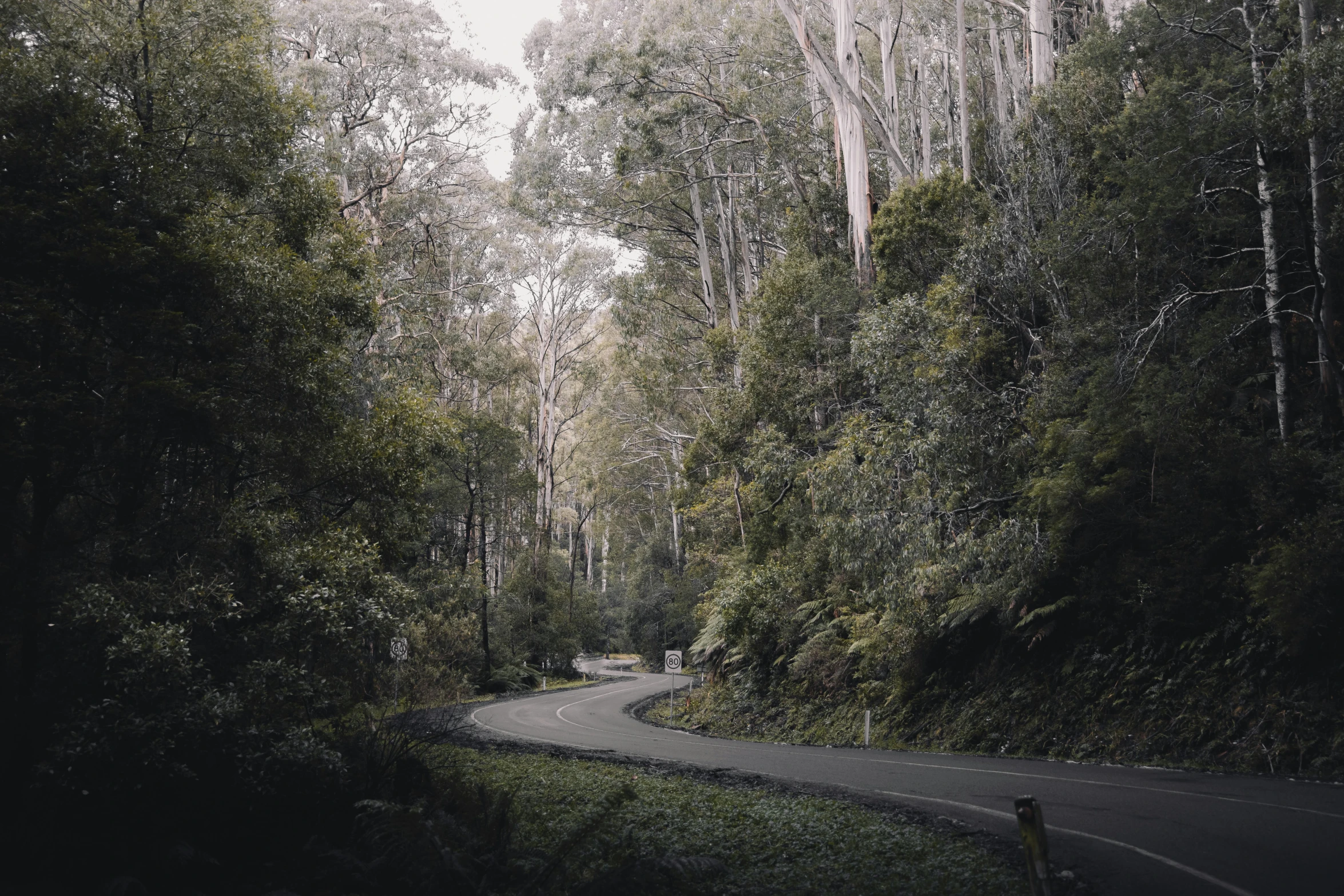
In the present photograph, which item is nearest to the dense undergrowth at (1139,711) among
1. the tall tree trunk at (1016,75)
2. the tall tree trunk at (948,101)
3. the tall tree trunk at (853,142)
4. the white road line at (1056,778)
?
the white road line at (1056,778)

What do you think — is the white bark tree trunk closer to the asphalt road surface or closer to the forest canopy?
the forest canopy

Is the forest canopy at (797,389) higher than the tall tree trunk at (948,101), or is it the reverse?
the tall tree trunk at (948,101)

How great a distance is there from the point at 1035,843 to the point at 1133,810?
12.9 feet

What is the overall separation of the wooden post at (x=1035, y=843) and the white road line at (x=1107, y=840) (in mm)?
1506

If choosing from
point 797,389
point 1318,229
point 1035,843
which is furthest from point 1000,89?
point 1035,843

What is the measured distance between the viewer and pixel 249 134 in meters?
11.4

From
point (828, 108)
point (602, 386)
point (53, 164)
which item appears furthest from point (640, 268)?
point (53, 164)

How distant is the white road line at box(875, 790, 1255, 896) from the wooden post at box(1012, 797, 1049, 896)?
1.51 meters

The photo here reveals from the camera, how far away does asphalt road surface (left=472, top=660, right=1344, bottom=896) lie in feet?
19.2

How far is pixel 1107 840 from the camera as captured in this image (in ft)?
22.9

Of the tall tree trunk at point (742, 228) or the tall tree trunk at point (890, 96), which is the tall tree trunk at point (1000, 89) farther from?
the tall tree trunk at point (742, 228)

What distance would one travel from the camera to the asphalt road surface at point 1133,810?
5844 mm

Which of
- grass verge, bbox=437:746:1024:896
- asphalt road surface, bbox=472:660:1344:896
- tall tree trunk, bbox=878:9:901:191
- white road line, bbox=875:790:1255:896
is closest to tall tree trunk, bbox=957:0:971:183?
tall tree trunk, bbox=878:9:901:191

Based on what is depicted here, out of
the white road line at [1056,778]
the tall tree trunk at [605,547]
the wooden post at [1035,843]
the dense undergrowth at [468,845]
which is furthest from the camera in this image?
the tall tree trunk at [605,547]
